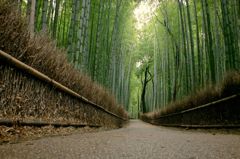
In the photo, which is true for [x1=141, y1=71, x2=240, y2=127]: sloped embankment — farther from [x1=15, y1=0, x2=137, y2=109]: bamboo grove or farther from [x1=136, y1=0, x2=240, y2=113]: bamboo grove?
[x1=15, y1=0, x2=137, y2=109]: bamboo grove

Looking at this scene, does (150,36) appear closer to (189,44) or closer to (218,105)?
(189,44)

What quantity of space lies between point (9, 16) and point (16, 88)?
69cm

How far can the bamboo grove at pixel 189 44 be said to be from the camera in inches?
234

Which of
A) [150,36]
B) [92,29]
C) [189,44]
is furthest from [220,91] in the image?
[150,36]

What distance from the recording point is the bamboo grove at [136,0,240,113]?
595 cm

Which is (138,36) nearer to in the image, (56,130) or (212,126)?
(212,126)

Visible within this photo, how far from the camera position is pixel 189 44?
52.9 ft

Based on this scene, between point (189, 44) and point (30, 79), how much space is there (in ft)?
48.6

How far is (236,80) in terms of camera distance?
151 inches

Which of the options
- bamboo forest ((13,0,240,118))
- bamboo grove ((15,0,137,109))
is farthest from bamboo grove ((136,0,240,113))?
bamboo grove ((15,0,137,109))

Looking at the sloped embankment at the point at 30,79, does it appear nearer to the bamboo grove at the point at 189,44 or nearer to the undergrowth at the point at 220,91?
the undergrowth at the point at 220,91

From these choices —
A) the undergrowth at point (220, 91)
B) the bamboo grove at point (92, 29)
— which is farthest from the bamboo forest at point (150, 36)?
the undergrowth at point (220, 91)

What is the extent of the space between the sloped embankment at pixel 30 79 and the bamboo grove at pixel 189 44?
11.4 ft

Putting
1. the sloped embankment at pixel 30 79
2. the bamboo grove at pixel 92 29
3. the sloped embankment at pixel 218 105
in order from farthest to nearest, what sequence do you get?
1. the bamboo grove at pixel 92 29
2. the sloped embankment at pixel 218 105
3. the sloped embankment at pixel 30 79
